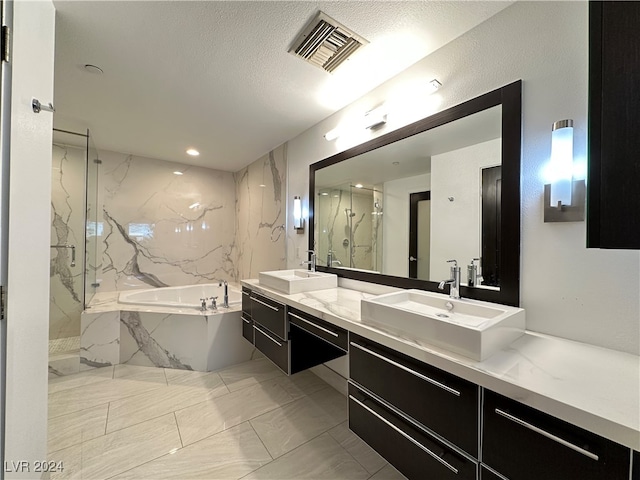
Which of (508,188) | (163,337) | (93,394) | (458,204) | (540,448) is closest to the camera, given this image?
(540,448)

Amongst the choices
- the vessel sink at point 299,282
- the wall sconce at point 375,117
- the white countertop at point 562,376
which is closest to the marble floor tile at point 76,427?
the vessel sink at point 299,282

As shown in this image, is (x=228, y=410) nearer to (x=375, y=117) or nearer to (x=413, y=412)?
(x=413, y=412)

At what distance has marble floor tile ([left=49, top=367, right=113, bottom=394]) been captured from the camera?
7.70 feet

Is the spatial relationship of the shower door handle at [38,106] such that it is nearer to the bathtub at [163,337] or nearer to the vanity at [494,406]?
the vanity at [494,406]

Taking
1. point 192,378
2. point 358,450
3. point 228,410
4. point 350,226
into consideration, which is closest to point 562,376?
point 358,450

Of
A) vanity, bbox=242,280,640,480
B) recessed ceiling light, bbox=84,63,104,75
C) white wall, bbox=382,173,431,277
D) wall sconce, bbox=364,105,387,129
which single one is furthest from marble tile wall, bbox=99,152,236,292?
vanity, bbox=242,280,640,480

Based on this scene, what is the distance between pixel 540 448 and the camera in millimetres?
761

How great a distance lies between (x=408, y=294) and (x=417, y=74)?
140 centimetres

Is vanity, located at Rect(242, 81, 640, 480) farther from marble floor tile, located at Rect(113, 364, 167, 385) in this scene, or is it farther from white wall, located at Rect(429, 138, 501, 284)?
marble floor tile, located at Rect(113, 364, 167, 385)

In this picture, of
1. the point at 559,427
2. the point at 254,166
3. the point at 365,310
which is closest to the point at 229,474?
the point at 365,310

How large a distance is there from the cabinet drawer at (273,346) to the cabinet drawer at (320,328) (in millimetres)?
243

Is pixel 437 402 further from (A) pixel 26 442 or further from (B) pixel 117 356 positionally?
(B) pixel 117 356

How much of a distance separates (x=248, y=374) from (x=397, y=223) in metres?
2.01

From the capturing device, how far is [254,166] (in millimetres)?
3881
